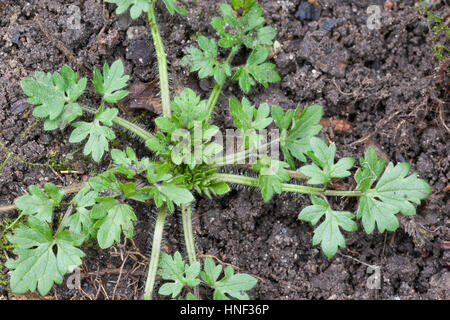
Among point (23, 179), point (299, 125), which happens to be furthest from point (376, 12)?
point (23, 179)

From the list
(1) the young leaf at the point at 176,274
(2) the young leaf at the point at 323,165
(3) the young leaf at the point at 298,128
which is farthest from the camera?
(3) the young leaf at the point at 298,128

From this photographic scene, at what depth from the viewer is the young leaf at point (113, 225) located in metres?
3.25

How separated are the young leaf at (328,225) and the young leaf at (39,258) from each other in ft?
5.16

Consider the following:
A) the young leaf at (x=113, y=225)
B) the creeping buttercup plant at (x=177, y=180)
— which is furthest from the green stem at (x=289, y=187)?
the young leaf at (x=113, y=225)

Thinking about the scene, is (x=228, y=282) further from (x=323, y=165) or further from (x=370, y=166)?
(x=370, y=166)

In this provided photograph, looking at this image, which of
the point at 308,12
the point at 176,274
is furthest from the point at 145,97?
the point at 308,12

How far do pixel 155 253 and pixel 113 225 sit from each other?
0.41 m

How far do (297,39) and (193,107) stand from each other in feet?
4.28

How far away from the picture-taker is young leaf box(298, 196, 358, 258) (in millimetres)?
3375

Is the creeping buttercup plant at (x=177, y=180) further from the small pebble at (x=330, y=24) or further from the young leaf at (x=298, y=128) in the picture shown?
the small pebble at (x=330, y=24)

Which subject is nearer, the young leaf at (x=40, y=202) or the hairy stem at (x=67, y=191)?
the young leaf at (x=40, y=202)

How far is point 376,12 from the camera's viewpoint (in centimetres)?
420
